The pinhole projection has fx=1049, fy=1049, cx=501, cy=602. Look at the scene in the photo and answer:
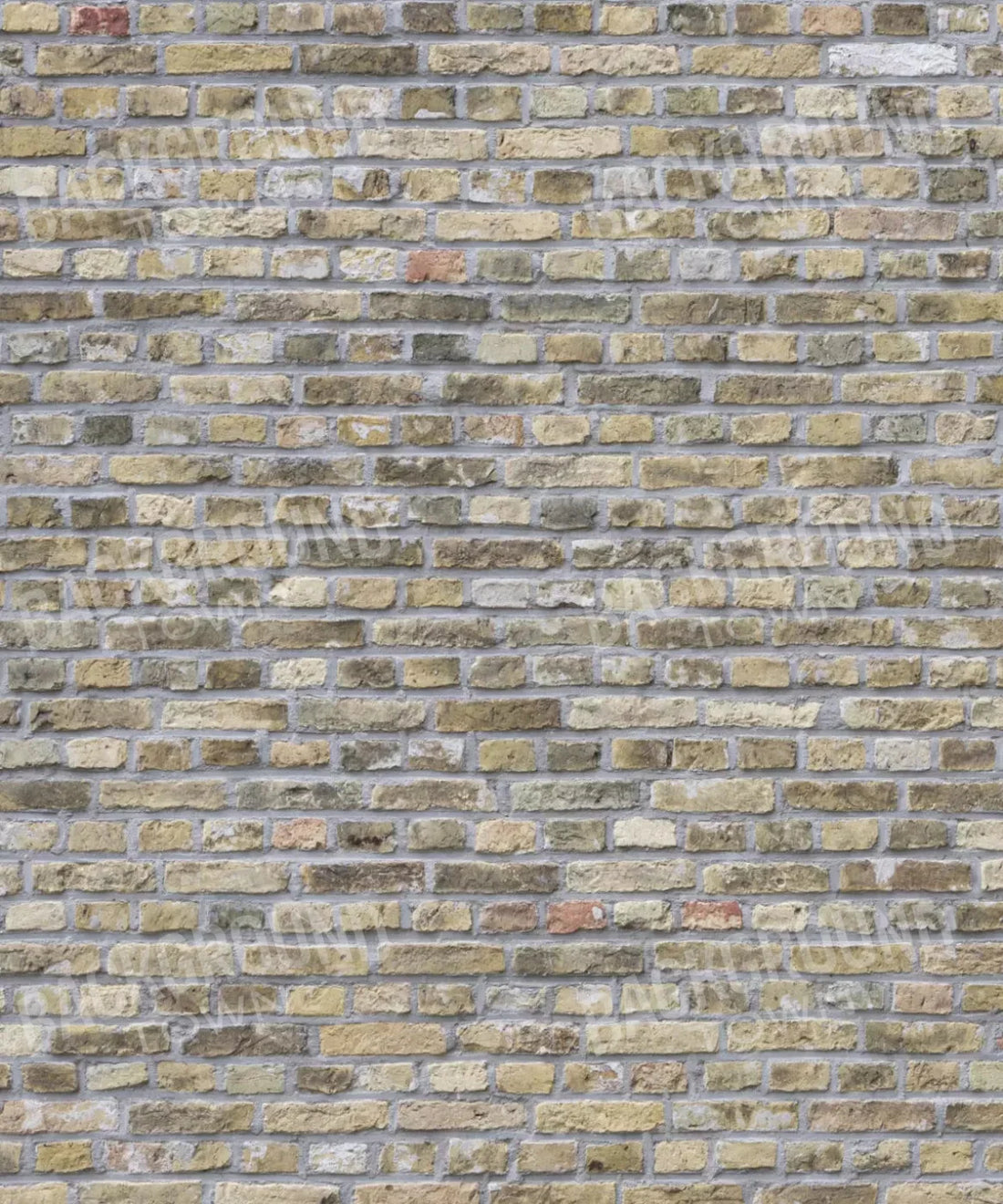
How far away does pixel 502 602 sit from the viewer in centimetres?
191

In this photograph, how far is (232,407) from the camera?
1908 millimetres

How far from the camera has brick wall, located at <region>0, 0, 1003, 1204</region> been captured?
1.89 meters

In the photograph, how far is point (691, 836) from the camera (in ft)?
6.22

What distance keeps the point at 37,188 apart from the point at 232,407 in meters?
0.53

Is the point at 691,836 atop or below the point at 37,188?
below

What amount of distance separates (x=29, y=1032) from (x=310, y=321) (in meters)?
1.37

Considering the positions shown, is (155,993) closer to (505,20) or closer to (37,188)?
(37,188)

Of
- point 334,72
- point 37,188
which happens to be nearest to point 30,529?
point 37,188

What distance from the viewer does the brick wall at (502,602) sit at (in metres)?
1.89

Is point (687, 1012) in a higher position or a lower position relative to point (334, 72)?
lower

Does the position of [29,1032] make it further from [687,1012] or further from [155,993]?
[687,1012]

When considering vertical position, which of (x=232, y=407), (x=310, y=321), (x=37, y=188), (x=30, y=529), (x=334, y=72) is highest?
(x=334, y=72)

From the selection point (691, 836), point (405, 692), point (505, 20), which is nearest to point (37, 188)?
point (505, 20)

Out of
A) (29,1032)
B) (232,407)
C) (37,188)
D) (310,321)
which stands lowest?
(29,1032)
